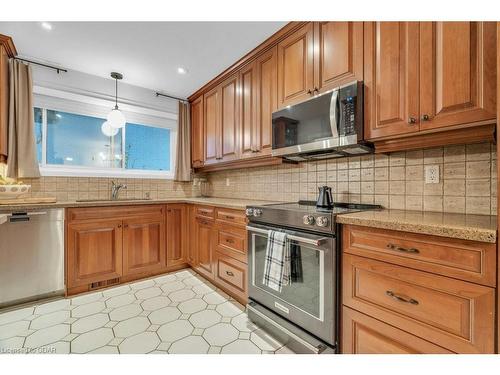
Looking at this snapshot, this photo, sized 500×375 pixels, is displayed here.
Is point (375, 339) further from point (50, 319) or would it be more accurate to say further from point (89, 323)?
point (50, 319)

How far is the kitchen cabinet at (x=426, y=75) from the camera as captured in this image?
3.59ft

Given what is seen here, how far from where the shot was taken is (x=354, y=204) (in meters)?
1.85

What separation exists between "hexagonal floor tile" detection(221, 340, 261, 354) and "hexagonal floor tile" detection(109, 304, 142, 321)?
90cm

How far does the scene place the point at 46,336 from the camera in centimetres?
162

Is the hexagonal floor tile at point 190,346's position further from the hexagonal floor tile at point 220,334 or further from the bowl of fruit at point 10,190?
the bowl of fruit at point 10,190

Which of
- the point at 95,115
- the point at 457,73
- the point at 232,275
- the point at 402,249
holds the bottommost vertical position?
the point at 232,275

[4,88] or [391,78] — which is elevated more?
[4,88]

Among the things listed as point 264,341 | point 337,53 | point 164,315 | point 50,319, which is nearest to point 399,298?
point 264,341

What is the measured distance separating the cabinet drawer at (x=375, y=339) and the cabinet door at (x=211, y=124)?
88.6 inches

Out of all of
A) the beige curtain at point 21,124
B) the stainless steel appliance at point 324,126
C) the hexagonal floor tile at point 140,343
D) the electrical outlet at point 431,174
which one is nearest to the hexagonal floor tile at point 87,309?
the hexagonal floor tile at point 140,343

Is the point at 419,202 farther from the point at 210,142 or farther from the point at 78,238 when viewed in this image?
the point at 78,238

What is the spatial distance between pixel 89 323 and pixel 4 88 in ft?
7.62

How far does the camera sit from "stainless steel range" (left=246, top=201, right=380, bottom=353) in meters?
1.32

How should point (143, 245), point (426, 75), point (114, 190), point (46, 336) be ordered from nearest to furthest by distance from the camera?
point (426, 75)
point (46, 336)
point (143, 245)
point (114, 190)
